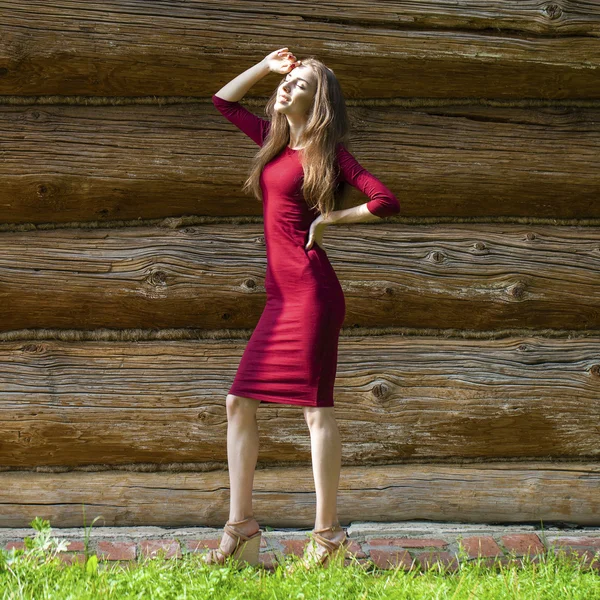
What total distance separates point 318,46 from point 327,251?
97 centimetres

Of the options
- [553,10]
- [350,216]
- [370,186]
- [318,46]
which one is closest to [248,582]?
[350,216]

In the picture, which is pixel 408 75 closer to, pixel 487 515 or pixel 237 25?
pixel 237 25

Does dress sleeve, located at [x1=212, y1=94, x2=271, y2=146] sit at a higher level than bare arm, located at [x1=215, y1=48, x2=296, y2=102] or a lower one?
lower

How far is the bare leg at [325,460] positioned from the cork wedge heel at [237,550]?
0.28 metres

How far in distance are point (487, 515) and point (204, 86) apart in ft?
8.11

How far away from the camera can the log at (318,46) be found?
3.88m

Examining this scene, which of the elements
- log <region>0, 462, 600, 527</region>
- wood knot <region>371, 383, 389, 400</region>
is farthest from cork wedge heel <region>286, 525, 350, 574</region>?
wood knot <region>371, 383, 389, 400</region>

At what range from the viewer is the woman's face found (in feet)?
10.6

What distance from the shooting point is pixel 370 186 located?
3.14 meters

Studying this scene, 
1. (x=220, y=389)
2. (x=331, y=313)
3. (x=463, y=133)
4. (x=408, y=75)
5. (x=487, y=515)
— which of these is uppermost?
(x=408, y=75)

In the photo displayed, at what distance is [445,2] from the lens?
4.03 meters

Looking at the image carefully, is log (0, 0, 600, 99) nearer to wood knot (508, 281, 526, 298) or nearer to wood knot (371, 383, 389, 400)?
wood knot (508, 281, 526, 298)

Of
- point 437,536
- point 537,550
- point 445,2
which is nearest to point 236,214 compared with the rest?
point 445,2

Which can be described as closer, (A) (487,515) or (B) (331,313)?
(B) (331,313)
